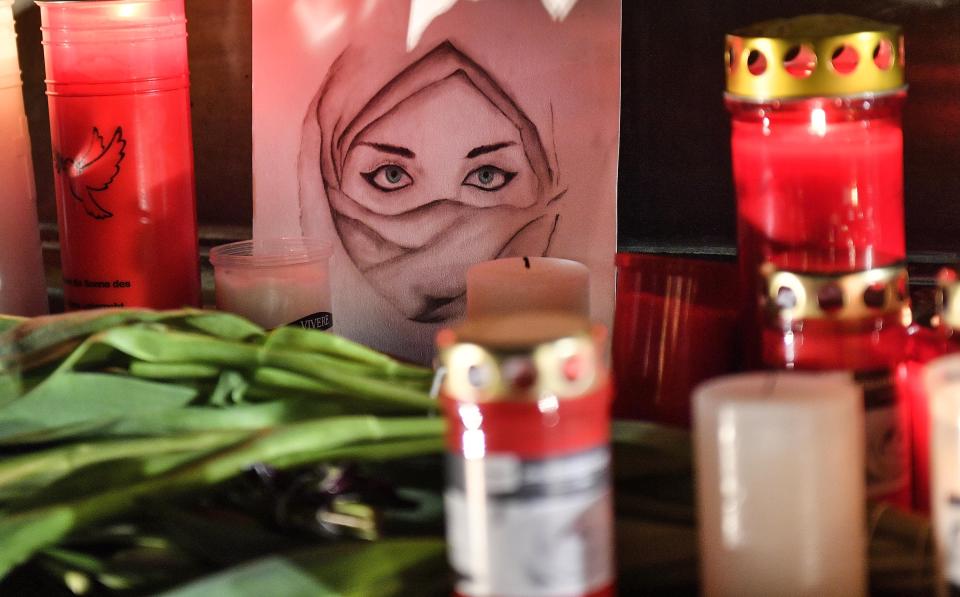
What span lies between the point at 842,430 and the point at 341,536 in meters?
0.23

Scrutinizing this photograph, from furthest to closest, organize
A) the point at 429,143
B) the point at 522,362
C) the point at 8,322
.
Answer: the point at 429,143, the point at 8,322, the point at 522,362

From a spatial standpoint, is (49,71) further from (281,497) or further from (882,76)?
(882,76)

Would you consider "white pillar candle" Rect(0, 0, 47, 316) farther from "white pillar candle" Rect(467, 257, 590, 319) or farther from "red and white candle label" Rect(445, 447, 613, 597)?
"red and white candle label" Rect(445, 447, 613, 597)

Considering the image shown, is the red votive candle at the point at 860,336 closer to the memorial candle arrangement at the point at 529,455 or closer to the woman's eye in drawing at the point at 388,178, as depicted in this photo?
the memorial candle arrangement at the point at 529,455

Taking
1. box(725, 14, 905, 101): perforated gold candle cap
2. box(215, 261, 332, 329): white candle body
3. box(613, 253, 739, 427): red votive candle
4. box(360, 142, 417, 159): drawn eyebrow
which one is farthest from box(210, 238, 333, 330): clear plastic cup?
box(725, 14, 905, 101): perforated gold candle cap

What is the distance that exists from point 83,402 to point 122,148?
25cm

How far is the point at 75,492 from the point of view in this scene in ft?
1.86

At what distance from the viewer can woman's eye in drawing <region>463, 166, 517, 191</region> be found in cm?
82

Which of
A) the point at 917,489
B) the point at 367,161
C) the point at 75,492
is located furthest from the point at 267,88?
the point at 917,489

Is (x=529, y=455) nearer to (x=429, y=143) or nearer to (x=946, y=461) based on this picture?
(x=946, y=461)

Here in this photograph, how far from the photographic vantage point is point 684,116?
816mm

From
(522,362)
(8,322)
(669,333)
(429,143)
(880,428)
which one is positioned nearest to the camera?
(522,362)

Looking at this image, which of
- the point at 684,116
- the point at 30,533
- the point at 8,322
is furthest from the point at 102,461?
the point at 684,116

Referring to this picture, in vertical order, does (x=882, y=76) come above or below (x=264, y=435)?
above
